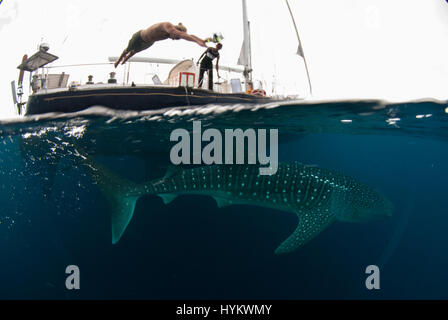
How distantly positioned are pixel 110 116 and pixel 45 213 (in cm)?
553

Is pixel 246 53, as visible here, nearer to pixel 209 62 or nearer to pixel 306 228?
pixel 209 62

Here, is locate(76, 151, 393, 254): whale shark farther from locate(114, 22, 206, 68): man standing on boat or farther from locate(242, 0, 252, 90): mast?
locate(242, 0, 252, 90): mast

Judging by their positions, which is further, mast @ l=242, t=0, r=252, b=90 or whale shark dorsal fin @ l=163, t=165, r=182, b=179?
mast @ l=242, t=0, r=252, b=90

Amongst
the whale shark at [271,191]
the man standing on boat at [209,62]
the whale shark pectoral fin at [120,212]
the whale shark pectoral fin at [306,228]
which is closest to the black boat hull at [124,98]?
the man standing on boat at [209,62]

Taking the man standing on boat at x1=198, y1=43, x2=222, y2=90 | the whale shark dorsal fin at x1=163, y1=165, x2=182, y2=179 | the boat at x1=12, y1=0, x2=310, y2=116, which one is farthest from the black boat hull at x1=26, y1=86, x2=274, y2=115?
the whale shark dorsal fin at x1=163, y1=165, x2=182, y2=179

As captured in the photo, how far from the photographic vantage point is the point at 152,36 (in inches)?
180

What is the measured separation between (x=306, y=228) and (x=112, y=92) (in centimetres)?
504

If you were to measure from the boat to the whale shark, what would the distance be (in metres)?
1.52

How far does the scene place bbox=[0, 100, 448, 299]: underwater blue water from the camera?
7.23 meters

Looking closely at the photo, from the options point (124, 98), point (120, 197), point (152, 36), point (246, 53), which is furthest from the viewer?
point (246, 53)

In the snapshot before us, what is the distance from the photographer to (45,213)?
9133mm

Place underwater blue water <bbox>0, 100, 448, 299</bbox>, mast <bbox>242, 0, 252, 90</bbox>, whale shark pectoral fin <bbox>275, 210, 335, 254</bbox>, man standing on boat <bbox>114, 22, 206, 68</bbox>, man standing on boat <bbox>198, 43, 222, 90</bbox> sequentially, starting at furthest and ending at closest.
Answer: underwater blue water <bbox>0, 100, 448, 299</bbox> < mast <bbox>242, 0, 252, 90</bbox> < man standing on boat <bbox>198, 43, 222, 90</bbox> < whale shark pectoral fin <bbox>275, 210, 335, 254</bbox> < man standing on boat <bbox>114, 22, 206, 68</bbox>

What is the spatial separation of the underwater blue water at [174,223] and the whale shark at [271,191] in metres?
1.93

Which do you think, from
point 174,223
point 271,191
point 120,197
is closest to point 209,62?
point 271,191
